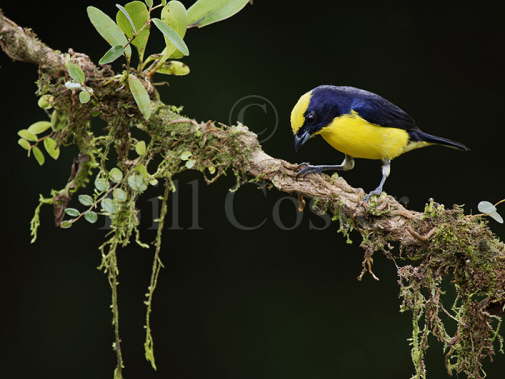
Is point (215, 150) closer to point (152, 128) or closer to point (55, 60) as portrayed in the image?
point (152, 128)

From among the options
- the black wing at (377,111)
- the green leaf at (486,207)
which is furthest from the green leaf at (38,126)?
the green leaf at (486,207)

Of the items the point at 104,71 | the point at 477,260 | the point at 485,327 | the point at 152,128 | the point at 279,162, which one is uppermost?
the point at 104,71

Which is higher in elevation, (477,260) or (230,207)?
(230,207)

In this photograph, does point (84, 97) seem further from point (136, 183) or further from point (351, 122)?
point (351, 122)

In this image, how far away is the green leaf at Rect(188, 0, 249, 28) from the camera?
1.59 metres

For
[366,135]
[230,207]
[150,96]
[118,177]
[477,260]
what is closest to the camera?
[477,260]

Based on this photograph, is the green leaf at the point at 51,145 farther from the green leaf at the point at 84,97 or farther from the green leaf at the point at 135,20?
the green leaf at the point at 135,20

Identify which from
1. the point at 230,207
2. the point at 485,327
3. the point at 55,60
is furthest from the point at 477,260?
the point at 230,207

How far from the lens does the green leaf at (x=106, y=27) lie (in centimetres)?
144

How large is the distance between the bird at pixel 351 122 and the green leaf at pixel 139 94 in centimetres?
58

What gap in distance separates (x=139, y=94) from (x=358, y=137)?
0.74m

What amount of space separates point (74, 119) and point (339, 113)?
31.6 inches

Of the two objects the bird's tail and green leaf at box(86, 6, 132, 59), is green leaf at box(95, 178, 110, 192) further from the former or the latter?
the bird's tail

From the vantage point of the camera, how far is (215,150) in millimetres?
1662
